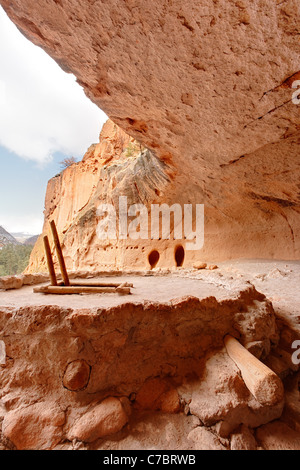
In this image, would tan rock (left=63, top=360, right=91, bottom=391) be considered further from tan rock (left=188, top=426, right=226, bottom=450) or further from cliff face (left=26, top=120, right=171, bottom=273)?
cliff face (left=26, top=120, right=171, bottom=273)

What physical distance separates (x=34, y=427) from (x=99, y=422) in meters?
0.28

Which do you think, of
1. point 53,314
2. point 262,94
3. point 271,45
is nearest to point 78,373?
point 53,314

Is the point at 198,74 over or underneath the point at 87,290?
over

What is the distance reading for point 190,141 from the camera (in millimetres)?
3309

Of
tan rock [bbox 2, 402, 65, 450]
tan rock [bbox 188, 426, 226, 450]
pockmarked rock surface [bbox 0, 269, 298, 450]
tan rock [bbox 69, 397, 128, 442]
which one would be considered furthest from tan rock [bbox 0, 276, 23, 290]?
tan rock [bbox 188, 426, 226, 450]

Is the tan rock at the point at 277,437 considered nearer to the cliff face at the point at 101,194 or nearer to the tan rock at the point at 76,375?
the tan rock at the point at 76,375

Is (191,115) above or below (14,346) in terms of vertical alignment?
above

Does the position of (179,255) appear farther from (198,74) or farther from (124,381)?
(124,381)

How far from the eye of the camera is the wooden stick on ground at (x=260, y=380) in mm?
987

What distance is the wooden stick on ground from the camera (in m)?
0.99

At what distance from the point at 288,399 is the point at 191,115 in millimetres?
2727

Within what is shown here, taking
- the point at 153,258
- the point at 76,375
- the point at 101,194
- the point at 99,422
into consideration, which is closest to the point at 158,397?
the point at 99,422

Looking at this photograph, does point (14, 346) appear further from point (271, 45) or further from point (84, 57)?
point (271, 45)

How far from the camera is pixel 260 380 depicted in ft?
3.33
